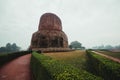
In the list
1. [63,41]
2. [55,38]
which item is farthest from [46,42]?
[63,41]

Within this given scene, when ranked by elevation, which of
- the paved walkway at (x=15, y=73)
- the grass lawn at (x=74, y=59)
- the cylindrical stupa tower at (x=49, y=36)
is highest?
the cylindrical stupa tower at (x=49, y=36)

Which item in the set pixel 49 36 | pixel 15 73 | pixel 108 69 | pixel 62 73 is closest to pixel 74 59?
pixel 15 73

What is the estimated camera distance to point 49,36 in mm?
35375

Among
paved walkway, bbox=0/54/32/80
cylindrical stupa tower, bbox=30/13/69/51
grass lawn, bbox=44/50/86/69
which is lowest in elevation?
paved walkway, bbox=0/54/32/80

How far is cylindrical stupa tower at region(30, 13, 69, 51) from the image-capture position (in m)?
35.3

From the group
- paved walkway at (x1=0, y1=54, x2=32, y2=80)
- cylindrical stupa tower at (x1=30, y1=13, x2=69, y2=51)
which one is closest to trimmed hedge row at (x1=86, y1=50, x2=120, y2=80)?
paved walkway at (x1=0, y1=54, x2=32, y2=80)

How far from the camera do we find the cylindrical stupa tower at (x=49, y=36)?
1390 inches

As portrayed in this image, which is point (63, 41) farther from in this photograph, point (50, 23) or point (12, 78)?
point (12, 78)

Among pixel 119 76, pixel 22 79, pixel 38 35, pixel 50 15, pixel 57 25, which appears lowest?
pixel 22 79

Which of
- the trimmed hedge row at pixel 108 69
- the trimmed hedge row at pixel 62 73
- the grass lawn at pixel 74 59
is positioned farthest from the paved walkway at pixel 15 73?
the trimmed hedge row at pixel 108 69

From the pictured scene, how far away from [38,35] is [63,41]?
8.53m

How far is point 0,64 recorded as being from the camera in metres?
11.8

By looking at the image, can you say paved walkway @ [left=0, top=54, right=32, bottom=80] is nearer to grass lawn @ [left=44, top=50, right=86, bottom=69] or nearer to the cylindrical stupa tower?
A: grass lawn @ [left=44, top=50, right=86, bottom=69]

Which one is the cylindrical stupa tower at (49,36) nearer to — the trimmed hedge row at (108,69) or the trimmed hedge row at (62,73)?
the trimmed hedge row at (108,69)
